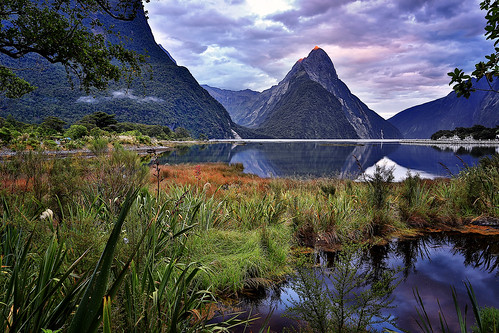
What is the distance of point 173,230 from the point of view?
388 cm

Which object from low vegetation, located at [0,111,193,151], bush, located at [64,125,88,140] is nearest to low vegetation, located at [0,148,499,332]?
low vegetation, located at [0,111,193,151]

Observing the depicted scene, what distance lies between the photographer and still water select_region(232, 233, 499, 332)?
353cm

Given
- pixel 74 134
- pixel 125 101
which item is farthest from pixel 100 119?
pixel 125 101

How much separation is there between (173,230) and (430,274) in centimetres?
450

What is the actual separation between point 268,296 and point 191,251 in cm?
145

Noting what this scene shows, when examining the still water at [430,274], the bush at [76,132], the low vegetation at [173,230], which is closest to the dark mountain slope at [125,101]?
the bush at [76,132]

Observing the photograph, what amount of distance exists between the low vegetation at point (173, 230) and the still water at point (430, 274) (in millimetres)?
523

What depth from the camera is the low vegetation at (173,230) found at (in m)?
2.39

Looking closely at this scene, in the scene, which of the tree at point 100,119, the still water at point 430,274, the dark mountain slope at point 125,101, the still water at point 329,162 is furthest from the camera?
the dark mountain slope at point 125,101

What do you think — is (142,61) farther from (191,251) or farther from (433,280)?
(433,280)

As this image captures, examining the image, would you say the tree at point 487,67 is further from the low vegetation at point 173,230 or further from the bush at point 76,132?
the bush at point 76,132

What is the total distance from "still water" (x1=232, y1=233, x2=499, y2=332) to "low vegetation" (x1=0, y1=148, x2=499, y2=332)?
52 centimetres

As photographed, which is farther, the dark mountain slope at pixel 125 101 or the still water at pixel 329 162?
the dark mountain slope at pixel 125 101

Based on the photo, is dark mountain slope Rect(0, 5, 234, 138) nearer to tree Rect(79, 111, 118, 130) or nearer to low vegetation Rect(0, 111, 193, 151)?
low vegetation Rect(0, 111, 193, 151)
